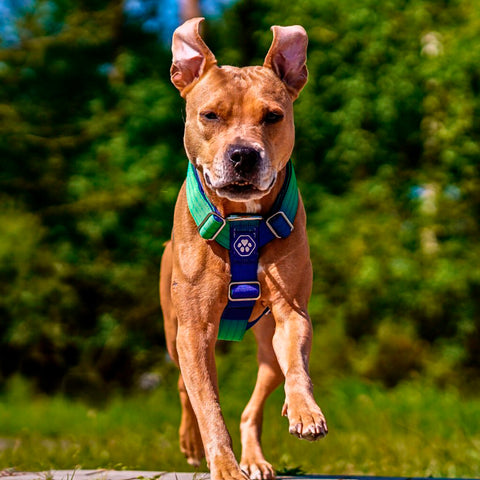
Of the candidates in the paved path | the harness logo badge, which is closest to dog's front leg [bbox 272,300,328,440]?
the harness logo badge

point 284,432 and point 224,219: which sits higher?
point 224,219

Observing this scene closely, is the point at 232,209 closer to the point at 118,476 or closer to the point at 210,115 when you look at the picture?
the point at 210,115

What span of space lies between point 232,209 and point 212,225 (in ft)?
0.61

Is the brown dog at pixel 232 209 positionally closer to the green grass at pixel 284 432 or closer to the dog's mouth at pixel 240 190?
the dog's mouth at pixel 240 190

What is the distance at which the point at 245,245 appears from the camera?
14.0ft

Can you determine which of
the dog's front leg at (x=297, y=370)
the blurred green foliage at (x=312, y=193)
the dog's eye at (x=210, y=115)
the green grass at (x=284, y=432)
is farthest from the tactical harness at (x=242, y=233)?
the blurred green foliage at (x=312, y=193)

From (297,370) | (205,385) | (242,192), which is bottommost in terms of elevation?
(205,385)

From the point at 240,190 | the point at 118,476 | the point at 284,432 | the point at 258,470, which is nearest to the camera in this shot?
the point at 240,190

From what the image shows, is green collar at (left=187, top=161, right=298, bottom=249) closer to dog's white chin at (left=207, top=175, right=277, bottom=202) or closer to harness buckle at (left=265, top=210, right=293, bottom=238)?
harness buckle at (left=265, top=210, right=293, bottom=238)

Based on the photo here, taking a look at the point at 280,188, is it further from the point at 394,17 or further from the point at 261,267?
the point at 394,17

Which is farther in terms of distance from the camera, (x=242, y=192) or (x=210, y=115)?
(x=210, y=115)

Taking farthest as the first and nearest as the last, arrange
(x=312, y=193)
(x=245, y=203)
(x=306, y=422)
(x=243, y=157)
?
1. (x=312, y=193)
2. (x=245, y=203)
3. (x=243, y=157)
4. (x=306, y=422)

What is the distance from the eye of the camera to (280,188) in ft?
14.4

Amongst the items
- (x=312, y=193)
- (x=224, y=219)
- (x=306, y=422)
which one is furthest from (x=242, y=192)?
(x=312, y=193)
